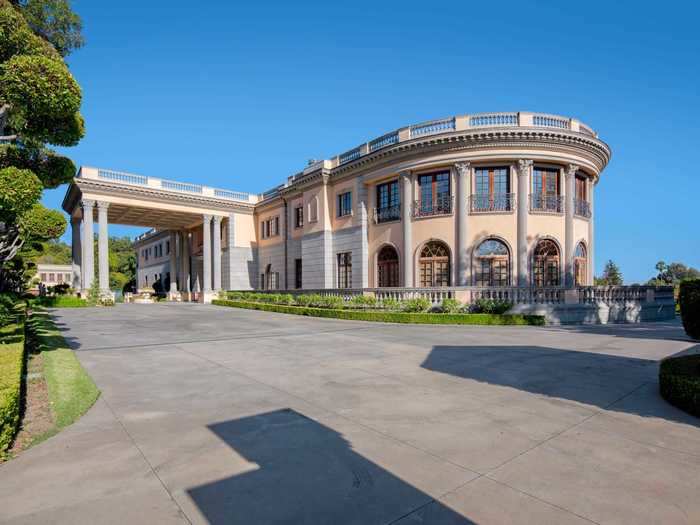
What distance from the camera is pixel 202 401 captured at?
6199 mm

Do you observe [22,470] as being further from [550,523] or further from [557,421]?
[557,421]

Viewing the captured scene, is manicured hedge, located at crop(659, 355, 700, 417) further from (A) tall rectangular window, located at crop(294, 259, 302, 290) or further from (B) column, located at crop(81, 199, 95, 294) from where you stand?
(B) column, located at crop(81, 199, 95, 294)

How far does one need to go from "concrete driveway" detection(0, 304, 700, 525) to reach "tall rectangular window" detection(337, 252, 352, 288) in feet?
65.1

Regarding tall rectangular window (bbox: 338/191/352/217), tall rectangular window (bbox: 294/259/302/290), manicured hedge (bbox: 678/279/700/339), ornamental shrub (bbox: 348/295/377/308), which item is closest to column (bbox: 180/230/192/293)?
tall rectangular window (bbox: 294/259/302/290)

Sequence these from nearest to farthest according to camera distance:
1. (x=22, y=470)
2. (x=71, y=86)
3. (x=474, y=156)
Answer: (x=22, y=470)
(x=71, y=86)
(x=474, y=156)

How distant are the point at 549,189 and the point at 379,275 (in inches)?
465

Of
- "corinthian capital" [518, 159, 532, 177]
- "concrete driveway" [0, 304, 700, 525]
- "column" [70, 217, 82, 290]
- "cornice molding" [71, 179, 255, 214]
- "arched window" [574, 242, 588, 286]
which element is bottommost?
"concrete driveway" [0, 304, 700, 525]

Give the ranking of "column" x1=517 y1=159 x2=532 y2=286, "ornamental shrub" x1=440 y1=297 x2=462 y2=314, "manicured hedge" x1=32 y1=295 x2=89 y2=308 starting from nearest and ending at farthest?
"ornamental shrub" x1=440 y1=297 x2=462 y2=314
"column" x1=517 y1=159 x2=532 y2=286
"manicured hedge" x1=32 y1=295 x2=89 y2=308

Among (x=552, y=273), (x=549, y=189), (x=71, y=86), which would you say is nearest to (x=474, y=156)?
(x=549, y=189)

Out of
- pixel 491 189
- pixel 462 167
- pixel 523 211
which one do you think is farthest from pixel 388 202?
pixel 523 211

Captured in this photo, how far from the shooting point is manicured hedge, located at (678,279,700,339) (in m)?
6.38

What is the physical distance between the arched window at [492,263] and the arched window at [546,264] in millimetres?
1854

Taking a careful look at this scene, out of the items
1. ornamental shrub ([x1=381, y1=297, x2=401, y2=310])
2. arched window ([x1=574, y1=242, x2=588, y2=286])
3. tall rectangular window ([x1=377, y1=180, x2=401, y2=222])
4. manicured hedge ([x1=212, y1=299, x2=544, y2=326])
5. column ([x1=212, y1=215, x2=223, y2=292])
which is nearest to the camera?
manicured hedge ([x1=212, y1=299, x2=544, y2=326])

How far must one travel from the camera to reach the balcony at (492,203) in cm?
2259
